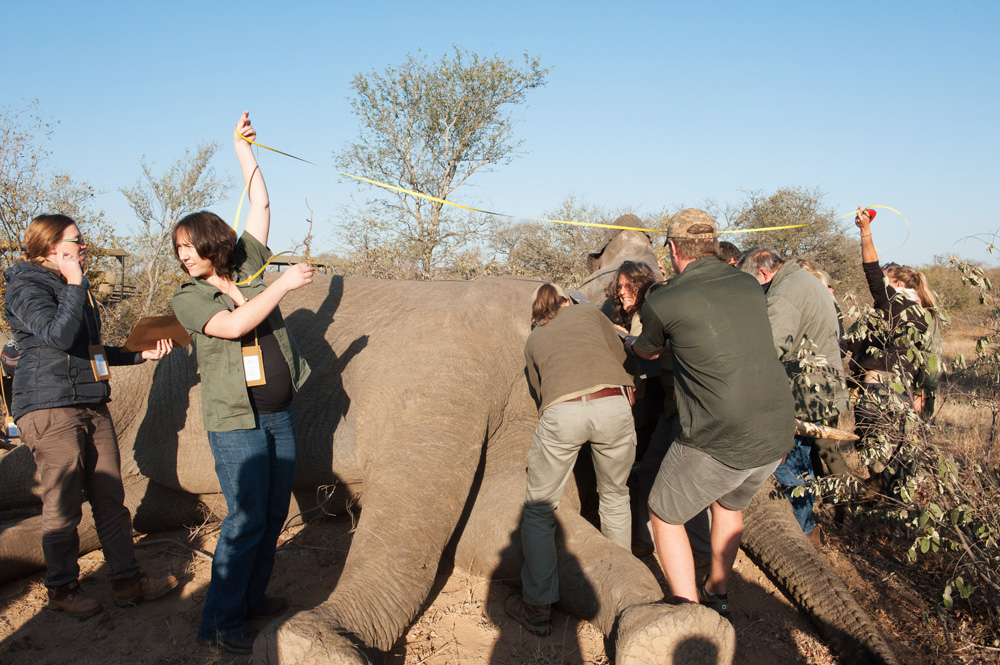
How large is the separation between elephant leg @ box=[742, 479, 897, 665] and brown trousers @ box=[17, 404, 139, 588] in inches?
152

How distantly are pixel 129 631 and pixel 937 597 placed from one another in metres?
4.56

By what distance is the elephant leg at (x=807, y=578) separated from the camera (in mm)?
3336

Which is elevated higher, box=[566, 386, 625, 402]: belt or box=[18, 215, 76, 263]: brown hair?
box=[18, 215, 76, 263]: brown hair

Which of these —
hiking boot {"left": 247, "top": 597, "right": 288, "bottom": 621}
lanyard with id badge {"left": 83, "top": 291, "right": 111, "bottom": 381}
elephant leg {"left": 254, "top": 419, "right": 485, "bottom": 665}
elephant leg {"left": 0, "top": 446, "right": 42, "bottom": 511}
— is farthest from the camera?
elephant leg {"left": 0, "top": 446, "right": 42, "bottom": 511}

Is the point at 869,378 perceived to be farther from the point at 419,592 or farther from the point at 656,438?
the point at 419,592

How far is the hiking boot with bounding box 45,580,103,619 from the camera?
3.78 metres

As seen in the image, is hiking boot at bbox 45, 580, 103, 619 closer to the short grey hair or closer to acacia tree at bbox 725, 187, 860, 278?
the short grey hair

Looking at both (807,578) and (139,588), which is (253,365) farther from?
(807,578)

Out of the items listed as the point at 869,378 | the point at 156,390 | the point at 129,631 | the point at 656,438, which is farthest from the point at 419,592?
the point at 869,378

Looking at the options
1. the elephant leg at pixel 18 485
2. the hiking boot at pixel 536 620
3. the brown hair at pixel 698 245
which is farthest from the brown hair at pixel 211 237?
the elephant leg at pixel 18 485

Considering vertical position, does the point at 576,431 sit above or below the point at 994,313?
below

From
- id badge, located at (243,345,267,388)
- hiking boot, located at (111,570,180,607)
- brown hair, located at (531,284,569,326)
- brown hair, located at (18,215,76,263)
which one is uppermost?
brown hair, located at (18,215,76,263)

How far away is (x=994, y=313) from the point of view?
13.2ft

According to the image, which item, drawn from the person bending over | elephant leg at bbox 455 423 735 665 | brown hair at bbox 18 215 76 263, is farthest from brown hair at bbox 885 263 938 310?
brown hair at bbox 18 215 76 263
